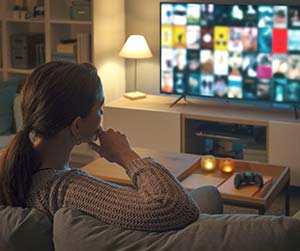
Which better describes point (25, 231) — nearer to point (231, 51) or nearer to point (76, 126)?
point (76, 126)

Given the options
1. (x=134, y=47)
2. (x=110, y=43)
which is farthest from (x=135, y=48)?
(x=110, y=43)

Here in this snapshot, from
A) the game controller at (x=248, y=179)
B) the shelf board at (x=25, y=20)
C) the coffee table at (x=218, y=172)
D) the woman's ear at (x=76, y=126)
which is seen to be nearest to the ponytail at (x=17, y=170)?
the woman's ear at (x=76, y=126)

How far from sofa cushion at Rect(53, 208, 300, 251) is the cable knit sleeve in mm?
22

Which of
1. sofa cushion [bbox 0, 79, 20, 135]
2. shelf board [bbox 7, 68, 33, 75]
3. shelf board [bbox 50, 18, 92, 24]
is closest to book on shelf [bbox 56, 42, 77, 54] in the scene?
shelf board [bbox 50, 18, 92, 24]

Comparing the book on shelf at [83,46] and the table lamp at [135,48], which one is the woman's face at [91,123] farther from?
the book on shelf at [83,46]

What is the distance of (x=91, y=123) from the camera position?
1.65 meters

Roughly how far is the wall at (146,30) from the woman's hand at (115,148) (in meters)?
3.34

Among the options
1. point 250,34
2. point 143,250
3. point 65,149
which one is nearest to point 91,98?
point 65,149

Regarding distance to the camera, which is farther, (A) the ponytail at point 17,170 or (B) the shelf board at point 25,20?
(B) the shelf board at point 25,20

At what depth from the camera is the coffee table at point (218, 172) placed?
10.1 feet

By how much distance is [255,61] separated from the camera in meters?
4.46

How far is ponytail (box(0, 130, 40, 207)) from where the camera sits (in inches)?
63.2

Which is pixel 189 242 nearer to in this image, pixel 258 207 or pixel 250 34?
pixel 258 207

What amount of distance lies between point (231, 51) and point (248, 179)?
152 cm
